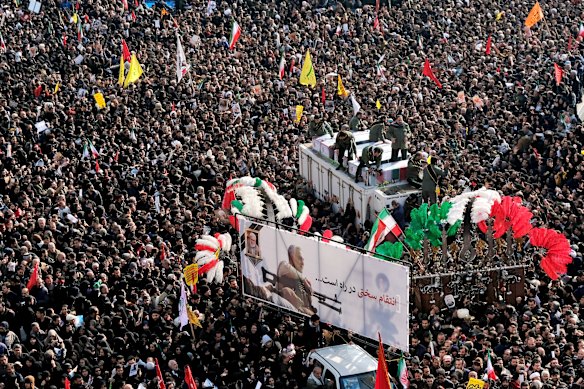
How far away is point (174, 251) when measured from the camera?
28016 mm

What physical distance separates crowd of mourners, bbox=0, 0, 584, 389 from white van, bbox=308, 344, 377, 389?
337mm

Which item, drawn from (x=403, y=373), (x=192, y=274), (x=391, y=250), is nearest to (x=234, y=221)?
(x=192, y=274)

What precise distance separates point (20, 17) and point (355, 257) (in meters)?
24.4

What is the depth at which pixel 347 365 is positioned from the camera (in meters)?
22.6

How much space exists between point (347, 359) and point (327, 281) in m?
2.08

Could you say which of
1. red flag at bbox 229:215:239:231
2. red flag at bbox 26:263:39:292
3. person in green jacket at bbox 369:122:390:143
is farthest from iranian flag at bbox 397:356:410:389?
person in green jacket at bbox 369:122:390:143

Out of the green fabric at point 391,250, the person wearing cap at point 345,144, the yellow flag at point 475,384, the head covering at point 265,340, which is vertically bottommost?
the yellow flag at point 475,384

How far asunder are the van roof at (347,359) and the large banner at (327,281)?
25.6 inches

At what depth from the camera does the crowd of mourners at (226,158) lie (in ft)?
76.5

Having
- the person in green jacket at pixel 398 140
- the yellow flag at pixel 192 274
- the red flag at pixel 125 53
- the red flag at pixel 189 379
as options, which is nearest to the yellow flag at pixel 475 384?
the red flag at pixel 189 379

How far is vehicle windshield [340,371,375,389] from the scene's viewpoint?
72.3ft

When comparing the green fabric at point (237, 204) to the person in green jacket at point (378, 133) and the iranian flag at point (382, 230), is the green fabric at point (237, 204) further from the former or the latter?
the person in green jacket at point (378, 133)

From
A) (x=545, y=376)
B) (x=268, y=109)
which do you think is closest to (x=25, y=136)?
(x=268, y=109)

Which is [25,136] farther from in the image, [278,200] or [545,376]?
[545,376]
